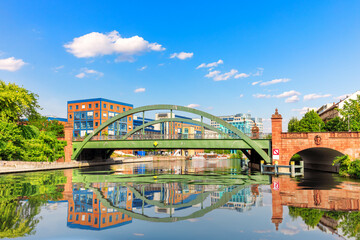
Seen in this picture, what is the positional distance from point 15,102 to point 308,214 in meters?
46.6

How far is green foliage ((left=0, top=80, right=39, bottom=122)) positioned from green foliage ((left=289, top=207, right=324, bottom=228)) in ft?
140

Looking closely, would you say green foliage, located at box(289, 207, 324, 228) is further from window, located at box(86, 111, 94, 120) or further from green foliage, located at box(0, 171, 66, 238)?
window, located at box(86, 111, 94, 120)

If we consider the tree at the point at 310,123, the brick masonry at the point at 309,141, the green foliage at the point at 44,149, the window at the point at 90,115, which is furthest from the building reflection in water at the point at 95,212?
the window at the point at 90,115

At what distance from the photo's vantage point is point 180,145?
163 feet

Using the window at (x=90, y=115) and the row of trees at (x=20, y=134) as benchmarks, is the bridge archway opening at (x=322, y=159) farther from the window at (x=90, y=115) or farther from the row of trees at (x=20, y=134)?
the window at (x=90, y=115)

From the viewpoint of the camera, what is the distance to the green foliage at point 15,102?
1759 inches

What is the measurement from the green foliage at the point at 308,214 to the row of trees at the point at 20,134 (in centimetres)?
3988

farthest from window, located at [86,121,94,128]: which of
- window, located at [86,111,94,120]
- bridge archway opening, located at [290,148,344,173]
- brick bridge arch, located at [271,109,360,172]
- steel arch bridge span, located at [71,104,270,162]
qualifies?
brick bridge arch, located at [271,109,360,172]

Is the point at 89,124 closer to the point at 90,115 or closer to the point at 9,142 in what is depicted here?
the point at 90,115

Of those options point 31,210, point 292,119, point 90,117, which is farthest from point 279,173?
point 90,117

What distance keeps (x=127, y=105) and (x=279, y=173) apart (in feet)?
311

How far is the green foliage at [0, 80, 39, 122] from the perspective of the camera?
4468 centimetres

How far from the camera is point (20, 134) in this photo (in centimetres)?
4856

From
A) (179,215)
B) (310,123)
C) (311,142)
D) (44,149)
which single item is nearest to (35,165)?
(44,149)
